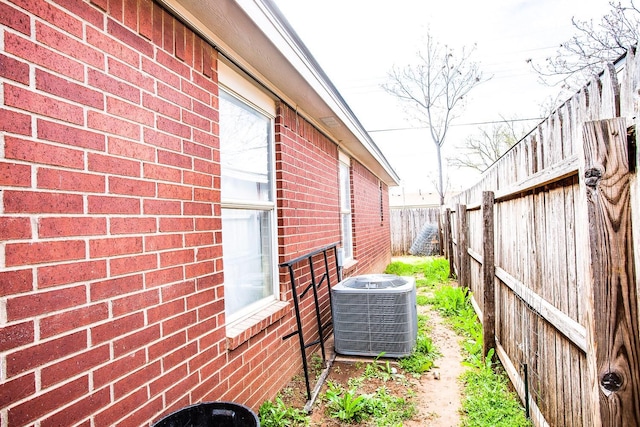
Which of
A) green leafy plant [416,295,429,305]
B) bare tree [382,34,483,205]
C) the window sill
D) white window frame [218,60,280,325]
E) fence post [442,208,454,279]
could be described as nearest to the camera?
the window sill

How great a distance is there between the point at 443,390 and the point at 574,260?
2.05 m

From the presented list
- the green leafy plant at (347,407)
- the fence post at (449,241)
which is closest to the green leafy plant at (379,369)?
the green leafy plant at (347,407)

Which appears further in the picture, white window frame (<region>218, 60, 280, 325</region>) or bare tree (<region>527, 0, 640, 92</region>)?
bare tree (<region>527, 0, 640, 92</region>)

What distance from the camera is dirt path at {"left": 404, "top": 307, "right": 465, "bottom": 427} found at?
9.06 ft

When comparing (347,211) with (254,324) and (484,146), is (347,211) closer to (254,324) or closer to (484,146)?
(254,324)

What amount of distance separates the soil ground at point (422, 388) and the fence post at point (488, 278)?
1.43 feet

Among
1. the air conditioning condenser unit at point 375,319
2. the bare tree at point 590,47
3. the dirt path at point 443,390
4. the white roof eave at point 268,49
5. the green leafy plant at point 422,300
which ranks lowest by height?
the dirt path at point 443,390

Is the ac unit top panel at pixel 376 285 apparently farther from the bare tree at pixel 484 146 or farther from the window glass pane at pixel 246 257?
the bare tree at pixel 484 146

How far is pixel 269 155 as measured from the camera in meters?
3.35

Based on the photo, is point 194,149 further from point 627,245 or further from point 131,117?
point 627,245

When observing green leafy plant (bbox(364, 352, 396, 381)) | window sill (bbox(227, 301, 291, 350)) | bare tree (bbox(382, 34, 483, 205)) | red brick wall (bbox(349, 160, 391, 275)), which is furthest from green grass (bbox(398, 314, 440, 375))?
bare tree (bbox(382, 34, 483, 205))

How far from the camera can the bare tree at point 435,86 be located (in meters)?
14.5

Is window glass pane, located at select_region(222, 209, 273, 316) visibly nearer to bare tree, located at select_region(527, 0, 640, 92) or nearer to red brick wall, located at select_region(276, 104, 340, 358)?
red brick wall, located at select_region(276, 104, 340, 358)

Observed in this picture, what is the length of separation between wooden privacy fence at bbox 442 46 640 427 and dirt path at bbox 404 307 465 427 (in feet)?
1.66
